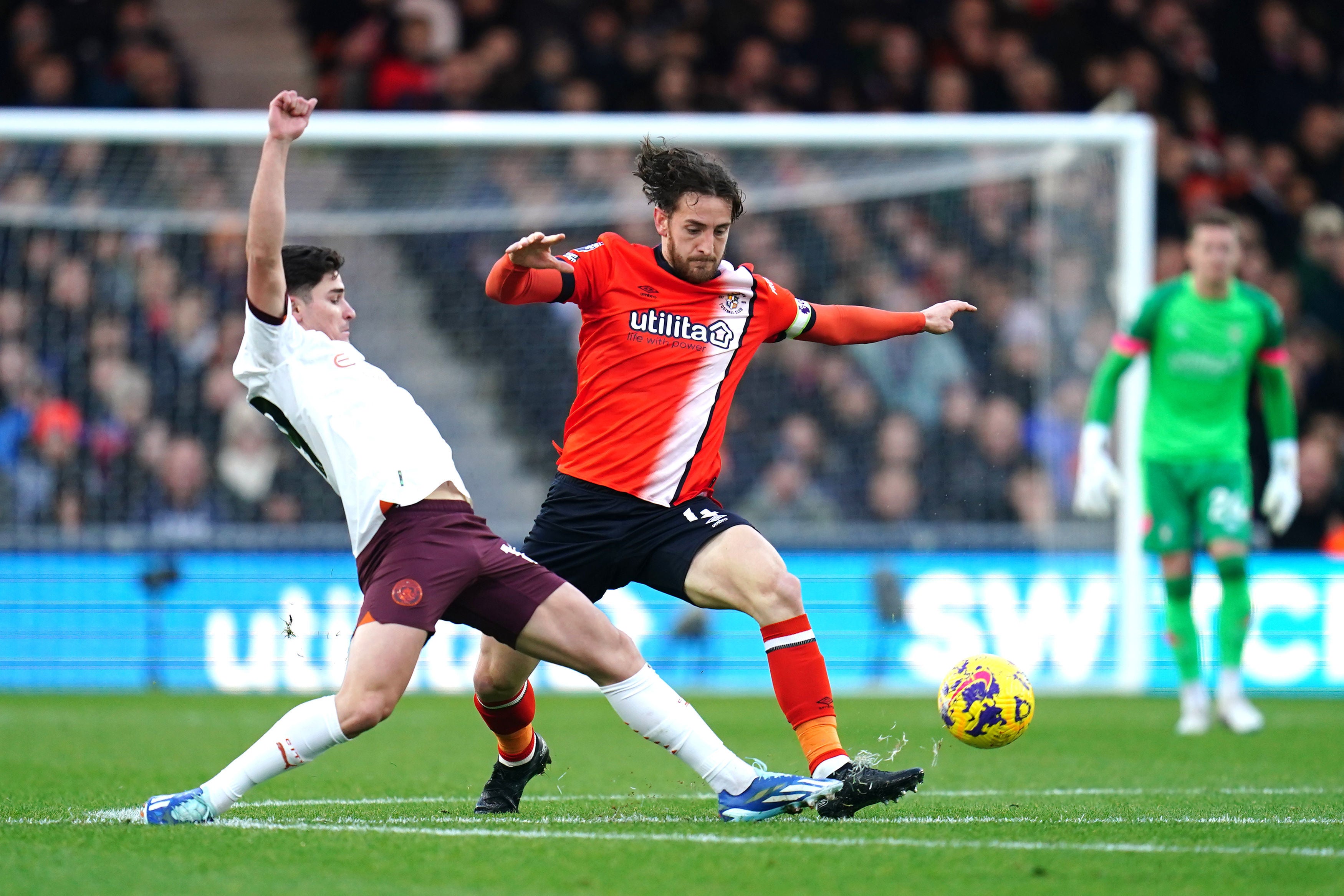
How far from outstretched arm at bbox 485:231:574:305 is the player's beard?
36 centimetres

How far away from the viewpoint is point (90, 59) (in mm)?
15281

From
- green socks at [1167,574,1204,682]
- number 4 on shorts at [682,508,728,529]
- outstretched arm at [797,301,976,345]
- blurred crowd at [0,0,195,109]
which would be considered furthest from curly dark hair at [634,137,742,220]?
blurred crowd at [0,0,195,109]

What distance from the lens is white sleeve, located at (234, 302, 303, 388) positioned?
491 centimetres

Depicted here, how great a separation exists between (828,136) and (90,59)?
714 cm

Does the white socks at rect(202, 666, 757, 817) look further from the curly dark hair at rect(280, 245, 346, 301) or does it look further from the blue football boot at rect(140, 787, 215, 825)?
the curly dark hair at rect(280, 245, 346, 301)

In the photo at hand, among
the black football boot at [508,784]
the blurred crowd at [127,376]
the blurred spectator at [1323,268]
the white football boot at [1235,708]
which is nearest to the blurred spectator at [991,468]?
the blurred spectator at [1323,268]

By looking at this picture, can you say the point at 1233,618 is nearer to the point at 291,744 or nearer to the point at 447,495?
the point at 447,495

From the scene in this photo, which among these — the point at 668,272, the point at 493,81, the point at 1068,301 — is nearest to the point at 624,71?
the point at 493,81

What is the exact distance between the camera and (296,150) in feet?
44.4

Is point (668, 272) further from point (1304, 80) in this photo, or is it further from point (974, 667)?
point (1304, 80)

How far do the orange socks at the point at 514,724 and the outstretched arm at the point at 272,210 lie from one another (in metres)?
1.60

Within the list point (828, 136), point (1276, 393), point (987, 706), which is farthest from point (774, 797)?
point (828, 136)

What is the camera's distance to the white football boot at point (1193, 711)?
9172 mm

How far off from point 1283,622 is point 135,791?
8526mm
